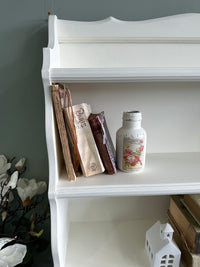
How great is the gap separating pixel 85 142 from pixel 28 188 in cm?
33

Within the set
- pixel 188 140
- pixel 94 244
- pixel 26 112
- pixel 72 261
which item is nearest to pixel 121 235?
pixel 94 244

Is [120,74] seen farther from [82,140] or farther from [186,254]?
[186,254]

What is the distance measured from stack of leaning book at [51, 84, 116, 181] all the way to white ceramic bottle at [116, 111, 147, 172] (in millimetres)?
41

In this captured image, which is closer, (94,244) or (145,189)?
(145,189)

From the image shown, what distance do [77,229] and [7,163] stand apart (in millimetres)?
413

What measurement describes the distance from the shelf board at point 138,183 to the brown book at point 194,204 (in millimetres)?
125

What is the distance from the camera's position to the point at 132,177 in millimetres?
693

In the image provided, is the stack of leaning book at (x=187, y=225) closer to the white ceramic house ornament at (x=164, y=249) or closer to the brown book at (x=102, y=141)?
the white ceramic house ornament at (x=164, y=249)

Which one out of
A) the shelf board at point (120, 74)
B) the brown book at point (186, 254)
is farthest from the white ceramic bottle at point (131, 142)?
the brown book at point (186, 254)

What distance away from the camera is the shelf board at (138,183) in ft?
2.06

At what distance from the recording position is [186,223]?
78 centimetres

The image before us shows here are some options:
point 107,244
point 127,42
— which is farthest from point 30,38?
point 107,244

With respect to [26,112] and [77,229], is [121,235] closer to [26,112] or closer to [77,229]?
[77,229]

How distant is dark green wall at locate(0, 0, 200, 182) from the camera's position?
0.78m
